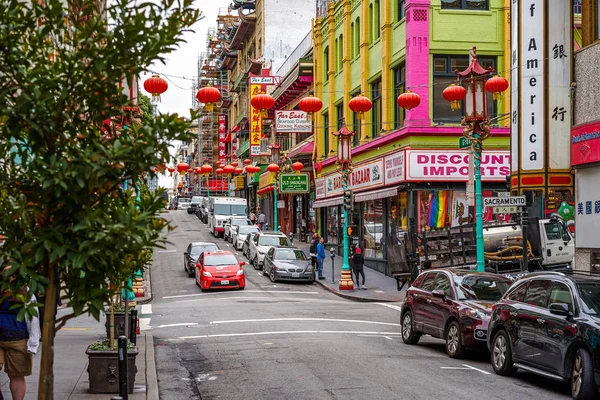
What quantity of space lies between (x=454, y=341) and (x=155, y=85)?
1138 centimetres

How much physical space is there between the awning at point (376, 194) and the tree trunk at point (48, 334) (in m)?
31.3

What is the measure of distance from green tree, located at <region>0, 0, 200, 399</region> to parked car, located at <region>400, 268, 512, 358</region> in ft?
35.3

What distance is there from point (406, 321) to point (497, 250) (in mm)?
8252

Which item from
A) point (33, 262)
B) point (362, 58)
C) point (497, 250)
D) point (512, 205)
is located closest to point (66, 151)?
point (33, 262)

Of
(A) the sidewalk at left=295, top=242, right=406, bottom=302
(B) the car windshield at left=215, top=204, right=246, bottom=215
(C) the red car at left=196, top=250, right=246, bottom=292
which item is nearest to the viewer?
(A) the sidewalk at left=295, top=242, right=406, bottom=302

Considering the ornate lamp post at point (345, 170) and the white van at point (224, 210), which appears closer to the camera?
the ornate lamp post at point (345, 170)

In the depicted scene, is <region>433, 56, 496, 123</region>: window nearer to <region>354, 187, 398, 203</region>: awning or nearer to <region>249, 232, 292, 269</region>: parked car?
<region>354, 187, 398, 203</region>: awning

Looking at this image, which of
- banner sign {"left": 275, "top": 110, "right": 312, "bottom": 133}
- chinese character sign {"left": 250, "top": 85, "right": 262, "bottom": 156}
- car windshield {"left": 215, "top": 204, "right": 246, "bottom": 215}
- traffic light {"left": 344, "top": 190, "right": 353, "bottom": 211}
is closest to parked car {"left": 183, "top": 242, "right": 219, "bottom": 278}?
banner sign {"left": 275, "top": 110, "right": 312, "bottom": 133}

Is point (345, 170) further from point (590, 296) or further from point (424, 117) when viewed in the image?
point (590, 296)

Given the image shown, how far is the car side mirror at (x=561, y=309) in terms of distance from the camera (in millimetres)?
12492

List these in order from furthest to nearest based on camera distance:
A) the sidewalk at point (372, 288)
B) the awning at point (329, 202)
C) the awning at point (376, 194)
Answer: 1. the awning at point (329, 202)
2. the awning at point (376, 194)
3. the sidewalk at point (372, 288)

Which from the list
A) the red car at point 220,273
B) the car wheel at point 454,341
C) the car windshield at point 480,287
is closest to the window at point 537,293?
the car wheel at point 454,341

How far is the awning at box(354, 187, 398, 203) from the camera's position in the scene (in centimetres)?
3821

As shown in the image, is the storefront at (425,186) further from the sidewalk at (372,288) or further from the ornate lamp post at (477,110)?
the ornate lamp post at (477,110)
